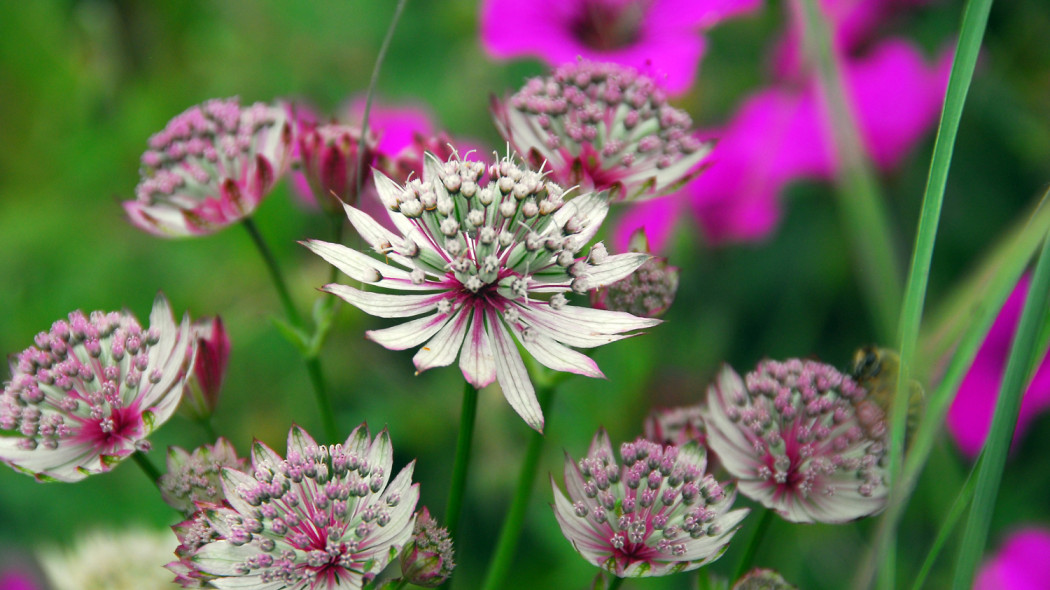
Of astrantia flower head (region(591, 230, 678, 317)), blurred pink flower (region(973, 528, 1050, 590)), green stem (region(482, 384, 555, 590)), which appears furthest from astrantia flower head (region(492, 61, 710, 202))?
blurred pink flower (region(973, 528, 1050, 590))

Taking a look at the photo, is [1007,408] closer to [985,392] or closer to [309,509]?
[309,509]

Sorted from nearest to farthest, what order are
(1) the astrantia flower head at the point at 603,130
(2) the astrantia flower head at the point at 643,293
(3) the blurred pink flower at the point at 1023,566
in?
(2) the astrantia flower head at the point at 643,293 → (1) the astrantia flower head at the point at 603,130 → (3) the blurred pink flower at the point at 1023,566

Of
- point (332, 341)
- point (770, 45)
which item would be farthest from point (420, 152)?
point (770, 45)

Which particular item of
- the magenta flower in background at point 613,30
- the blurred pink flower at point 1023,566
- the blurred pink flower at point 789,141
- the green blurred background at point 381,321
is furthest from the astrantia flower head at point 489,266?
the blurred pink flower at point 1023,566

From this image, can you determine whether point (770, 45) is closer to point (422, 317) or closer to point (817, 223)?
point (817, 223)

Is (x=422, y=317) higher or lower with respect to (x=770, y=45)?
lower

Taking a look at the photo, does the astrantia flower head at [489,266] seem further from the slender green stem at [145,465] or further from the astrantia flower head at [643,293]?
the slender green stem at [145,465]

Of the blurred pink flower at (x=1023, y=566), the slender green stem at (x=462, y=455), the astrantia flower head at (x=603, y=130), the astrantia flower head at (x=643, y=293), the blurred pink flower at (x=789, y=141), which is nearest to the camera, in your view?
the slender green stem at (x=462, y=455)
